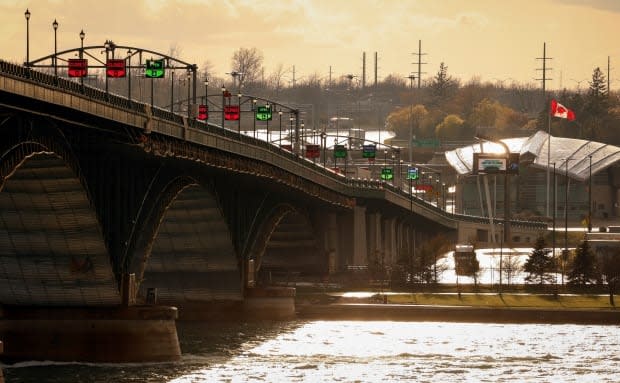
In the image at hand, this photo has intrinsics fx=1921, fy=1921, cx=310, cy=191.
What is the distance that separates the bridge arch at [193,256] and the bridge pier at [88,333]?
18962 millimetres

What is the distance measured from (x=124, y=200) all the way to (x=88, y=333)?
709 cm

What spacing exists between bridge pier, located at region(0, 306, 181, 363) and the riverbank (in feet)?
119

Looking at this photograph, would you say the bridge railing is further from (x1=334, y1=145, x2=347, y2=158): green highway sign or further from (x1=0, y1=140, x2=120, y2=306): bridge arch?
(x1=334, y1=145, x2=347, y2=158): green highway sign

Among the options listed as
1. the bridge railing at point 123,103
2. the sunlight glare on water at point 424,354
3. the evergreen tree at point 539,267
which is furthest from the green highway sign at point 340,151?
the sunlight glare on water at point 424,354

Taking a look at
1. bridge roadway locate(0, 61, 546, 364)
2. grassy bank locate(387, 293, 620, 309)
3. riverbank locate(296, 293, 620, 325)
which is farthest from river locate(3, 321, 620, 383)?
grassy bank locate(387, 293, 620, 309)

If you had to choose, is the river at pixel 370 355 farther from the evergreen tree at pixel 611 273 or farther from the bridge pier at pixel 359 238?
the bridge pier at pixel 359 238

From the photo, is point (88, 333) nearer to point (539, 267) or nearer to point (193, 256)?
point (193, 256)

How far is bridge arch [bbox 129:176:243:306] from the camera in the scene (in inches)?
4729

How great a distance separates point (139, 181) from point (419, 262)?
64578 mm

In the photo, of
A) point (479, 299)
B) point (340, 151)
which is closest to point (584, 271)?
point (479, 299)

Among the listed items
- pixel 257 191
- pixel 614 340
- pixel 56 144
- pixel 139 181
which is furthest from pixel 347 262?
pixel 56 144

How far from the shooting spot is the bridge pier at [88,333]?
9619cm

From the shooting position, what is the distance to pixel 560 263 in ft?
545

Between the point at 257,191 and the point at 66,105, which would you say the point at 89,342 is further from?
the point at 257,191
